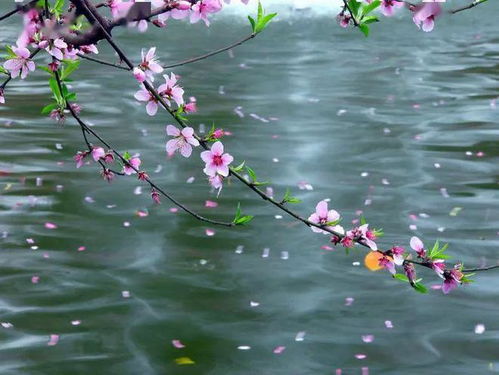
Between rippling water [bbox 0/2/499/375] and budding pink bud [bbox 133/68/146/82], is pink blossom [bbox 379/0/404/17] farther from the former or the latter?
rippling water [bbox 0/2/499/375]

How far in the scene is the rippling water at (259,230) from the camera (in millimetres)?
4938

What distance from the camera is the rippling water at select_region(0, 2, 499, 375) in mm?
4938

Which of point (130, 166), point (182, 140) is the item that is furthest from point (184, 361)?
point (182, 140)

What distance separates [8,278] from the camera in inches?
226

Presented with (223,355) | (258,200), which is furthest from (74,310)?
(258,200)

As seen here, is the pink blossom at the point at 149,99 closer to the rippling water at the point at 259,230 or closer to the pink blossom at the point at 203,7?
the pink blossom at the point at 203,7

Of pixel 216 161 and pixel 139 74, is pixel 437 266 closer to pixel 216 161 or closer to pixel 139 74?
pixel 216 161

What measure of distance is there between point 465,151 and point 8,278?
15.1 ft

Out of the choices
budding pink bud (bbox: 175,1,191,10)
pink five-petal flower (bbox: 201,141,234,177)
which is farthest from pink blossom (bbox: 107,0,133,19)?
pink five-petal flower (bbox: 201,141,234,177)

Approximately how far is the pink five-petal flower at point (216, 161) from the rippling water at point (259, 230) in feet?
5.93

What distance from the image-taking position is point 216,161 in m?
3.13

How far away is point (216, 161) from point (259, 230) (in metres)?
3.67

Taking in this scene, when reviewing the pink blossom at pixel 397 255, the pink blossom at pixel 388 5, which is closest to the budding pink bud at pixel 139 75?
the pink blossom at pixel 388 5

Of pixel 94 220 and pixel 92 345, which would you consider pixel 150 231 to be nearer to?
pixel 94 220
